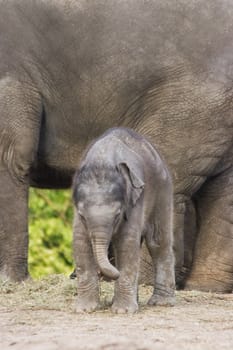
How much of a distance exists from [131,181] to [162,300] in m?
0.88

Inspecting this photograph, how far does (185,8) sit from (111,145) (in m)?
2.25

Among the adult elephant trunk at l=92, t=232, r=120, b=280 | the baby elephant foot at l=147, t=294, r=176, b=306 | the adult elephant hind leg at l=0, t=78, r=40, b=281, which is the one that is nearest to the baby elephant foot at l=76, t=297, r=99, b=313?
the adult elephant trunk at l=92, t=232, r=120, b=280

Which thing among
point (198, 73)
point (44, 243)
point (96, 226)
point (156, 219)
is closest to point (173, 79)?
point (198, 73)

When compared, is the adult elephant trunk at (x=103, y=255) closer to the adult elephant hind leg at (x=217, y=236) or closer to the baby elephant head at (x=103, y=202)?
the baby elephant head at (x=103, y=202)

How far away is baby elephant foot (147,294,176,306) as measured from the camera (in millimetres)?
9461

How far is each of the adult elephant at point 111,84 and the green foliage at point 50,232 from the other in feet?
24.5

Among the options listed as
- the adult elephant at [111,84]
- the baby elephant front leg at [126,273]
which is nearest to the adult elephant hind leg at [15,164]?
the adult elephant at [111,84]

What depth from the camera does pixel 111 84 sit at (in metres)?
11.1

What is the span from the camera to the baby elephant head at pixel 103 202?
8.76 meters

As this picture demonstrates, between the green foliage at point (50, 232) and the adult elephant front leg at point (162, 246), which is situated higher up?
the green foliage at point (50, 232)

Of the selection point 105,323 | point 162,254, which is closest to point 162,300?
point 162,254

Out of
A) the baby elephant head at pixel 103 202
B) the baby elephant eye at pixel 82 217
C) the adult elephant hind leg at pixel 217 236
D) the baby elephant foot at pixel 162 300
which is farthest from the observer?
the adult elephant hind leg at pixel 217 236

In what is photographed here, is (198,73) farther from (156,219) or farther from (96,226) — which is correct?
(96,226)

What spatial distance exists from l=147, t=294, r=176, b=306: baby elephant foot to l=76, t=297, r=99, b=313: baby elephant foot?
0.54 metres
